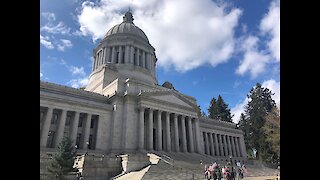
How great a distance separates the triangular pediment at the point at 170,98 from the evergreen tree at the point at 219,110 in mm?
34367

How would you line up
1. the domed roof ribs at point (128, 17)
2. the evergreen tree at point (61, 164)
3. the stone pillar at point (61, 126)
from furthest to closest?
the domed roof ribs at point (128, 17) < the stone pillar at point (61, 126) < the evergreen tree at point (61, 164)

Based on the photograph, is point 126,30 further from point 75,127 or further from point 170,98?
point 75,127

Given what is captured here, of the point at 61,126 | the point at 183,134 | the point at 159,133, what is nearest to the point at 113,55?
the point at 159,133

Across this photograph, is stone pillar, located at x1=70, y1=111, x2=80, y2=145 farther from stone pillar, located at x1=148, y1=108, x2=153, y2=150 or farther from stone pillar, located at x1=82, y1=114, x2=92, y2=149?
stone pillar, located at x1=148, y1=108, x2=153, y2=150

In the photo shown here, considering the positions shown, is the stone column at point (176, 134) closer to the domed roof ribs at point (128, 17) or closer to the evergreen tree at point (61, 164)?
the evergreen tree at point (61, 164)

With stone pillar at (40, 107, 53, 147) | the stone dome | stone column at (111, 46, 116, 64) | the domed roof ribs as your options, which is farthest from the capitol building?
the domed roof ribs

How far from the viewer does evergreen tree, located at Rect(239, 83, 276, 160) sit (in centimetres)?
6500

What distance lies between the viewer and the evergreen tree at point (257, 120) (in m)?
65.0

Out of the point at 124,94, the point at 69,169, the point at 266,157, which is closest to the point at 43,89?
the point at 124,94

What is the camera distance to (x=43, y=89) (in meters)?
37.7

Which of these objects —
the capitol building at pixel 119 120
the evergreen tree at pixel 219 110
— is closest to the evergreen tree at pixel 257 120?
the evergreen tree at pixel 219 110

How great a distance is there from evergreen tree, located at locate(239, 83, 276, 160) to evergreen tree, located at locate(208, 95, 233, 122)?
15.6 ft

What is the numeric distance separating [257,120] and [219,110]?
1427 cm
